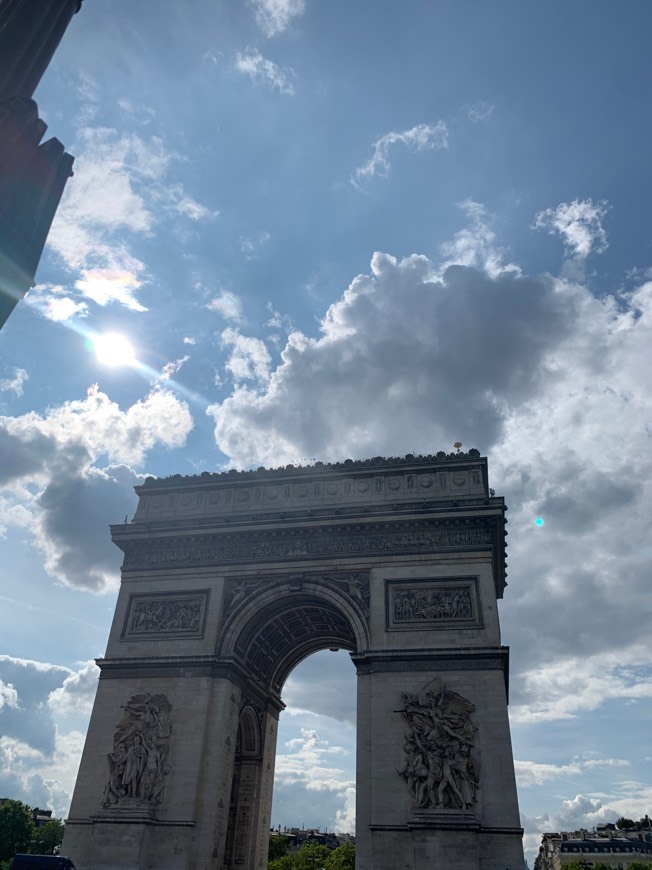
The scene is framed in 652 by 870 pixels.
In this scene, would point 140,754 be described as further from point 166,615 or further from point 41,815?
point 41,815

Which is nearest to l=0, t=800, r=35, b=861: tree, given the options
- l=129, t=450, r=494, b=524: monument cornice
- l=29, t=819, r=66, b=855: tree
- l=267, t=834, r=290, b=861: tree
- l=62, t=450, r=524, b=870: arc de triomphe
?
l=29, t=819, r=66, b=855: tree

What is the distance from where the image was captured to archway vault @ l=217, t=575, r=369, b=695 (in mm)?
29078

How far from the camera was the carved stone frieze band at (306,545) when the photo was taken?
29156 millimetres

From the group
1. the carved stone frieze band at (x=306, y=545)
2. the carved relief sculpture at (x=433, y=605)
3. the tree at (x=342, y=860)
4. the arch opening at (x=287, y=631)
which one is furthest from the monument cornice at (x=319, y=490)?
the tree at (x=342, y=860)

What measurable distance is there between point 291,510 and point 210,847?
43.9 feet

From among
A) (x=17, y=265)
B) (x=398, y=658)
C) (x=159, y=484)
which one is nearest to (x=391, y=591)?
(x=398, y=658)

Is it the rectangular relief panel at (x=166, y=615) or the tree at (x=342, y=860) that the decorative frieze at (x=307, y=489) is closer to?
the rectangular relief panel at (x=166, y=615)

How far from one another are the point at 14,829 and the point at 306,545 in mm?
47625

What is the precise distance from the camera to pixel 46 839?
67188 millimetres

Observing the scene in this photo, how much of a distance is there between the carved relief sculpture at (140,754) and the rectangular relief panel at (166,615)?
8.85 feet

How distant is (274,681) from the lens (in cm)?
3516

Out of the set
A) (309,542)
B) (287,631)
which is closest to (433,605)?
(309,542)

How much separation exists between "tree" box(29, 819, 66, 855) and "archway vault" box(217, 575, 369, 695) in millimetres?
45690

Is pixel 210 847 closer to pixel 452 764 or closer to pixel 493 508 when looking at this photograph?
pixel 452 764
